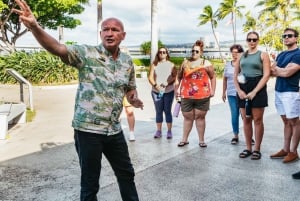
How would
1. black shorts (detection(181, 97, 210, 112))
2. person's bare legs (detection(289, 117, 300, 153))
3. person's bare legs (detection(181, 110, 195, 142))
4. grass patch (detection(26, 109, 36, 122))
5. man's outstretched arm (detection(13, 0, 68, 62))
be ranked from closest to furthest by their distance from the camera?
man's outstretched arm (detection(13, 0, 68, 62))
person's bare legs (detection(289, 117, 300, 153))
black shorts (detection(181, 97, 210, 112))
person's bare legs (detection(181, 110, 195, 142))
grass patch (detection(26, 109, 36, 122))

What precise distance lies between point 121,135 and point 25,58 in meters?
17.5

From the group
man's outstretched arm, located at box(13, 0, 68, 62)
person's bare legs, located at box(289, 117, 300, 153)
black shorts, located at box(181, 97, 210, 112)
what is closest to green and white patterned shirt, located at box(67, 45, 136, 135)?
man's outstretched arm, located at box(13, 0, 68, 62)

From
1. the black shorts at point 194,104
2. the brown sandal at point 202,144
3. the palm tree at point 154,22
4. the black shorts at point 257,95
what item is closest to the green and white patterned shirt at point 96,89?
the black shorts at point 257,95

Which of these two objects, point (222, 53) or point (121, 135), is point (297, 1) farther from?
point (121, 135)

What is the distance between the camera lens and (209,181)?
4.77 metres

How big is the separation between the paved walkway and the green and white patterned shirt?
4.25 feet

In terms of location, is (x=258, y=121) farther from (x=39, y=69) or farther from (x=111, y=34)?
(x=39, y=69)

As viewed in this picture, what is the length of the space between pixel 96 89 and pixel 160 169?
2.43 meters

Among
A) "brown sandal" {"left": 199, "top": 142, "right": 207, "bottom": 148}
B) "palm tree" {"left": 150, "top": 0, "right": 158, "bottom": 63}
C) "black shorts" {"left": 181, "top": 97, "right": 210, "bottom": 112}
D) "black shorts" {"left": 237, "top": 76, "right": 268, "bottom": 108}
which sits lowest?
"brown sandal" {"left": 199, "top": 142, "right": 207, "bottom": 148}

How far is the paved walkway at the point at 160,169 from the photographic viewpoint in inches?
171

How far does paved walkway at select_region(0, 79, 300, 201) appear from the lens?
4336 mm

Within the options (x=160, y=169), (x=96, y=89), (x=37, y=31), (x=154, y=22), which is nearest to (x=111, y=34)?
(x=96, y=89)

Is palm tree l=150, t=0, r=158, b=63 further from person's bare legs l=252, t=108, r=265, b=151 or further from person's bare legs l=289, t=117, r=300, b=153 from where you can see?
person's bare legs l=289, t=117, r=300, b=153

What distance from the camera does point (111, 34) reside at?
314 cm
